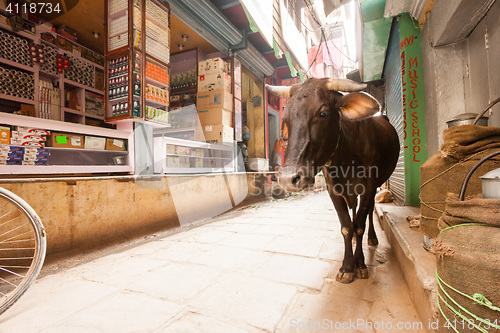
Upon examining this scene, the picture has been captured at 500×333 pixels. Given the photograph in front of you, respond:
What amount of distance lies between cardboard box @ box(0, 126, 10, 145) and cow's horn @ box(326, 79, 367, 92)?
13.3 feet

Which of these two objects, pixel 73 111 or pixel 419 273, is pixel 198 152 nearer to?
pixel 73 111

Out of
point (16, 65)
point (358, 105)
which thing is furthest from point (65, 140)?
point (358, 105)

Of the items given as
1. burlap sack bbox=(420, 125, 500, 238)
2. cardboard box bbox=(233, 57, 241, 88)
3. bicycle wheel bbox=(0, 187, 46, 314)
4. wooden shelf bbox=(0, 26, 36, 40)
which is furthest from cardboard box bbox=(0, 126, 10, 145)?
cardboard box bbox=(233, 57, 241, 88)

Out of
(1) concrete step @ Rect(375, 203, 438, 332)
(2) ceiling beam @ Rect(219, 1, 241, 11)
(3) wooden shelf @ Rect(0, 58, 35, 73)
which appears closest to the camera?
(1) concrete step @ Rect(375, 203, 438, 332)

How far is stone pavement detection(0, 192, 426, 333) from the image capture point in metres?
1.60

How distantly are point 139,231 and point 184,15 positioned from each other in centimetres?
→ 521

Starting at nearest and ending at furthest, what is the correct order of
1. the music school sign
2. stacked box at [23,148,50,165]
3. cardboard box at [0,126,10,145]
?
cardboard box at [0,126,10,145] < stacked box at [23,148,50,165] < the music school sign

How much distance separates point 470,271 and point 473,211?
0.83 ft

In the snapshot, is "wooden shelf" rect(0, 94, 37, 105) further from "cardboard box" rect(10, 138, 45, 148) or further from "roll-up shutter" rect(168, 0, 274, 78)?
"roll-up shutter" rect(168, 0, 274, 78)

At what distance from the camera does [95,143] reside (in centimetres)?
405

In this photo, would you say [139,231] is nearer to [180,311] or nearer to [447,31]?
[180,311]

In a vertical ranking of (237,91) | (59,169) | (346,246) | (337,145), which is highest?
(237,91)

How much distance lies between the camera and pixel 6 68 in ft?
17.0

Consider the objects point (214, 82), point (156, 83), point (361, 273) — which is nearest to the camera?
point (361, 273)
